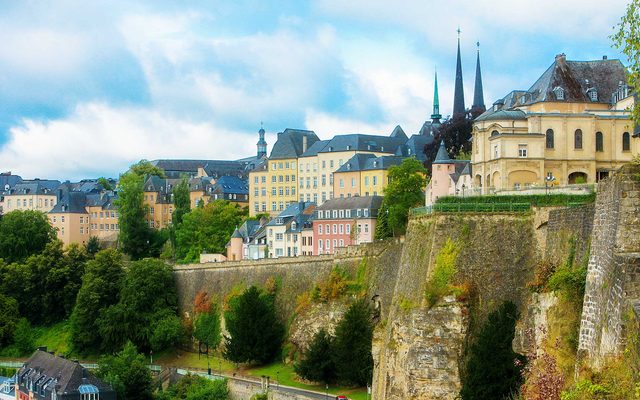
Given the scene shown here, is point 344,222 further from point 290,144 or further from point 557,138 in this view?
point 290,144

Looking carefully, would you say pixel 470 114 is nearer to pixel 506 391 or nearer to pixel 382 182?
pixel 382 182

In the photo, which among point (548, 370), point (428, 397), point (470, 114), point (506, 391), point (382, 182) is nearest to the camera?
point (548, 370)

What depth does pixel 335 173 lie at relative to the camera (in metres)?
94.2

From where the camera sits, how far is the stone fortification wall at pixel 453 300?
41375 millimetres

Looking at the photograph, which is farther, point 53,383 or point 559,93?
point 53,383

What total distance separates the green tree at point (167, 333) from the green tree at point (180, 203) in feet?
94.6

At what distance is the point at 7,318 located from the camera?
79.1m

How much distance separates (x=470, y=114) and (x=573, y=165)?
108 feet

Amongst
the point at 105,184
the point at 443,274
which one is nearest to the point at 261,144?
the point at 105,184

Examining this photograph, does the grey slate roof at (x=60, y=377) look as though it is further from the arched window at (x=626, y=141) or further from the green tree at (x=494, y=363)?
the arched window at (x=626, y=141)

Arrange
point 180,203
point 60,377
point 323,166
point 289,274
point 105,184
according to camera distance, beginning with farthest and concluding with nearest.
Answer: point 105,184 < point 180,203 < point 323,166 < point 289,274 < point 60,377

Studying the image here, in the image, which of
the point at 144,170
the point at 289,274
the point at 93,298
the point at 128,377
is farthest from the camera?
the point at 144,170

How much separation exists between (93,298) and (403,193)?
23.2 metres

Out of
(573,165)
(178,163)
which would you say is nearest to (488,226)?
(573,165)
